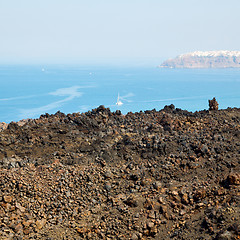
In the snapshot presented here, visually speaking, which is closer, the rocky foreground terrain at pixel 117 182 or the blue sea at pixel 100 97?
the rocky foreground terrain at pixel 117 182

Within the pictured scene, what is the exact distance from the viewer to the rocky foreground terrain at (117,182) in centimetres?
1137

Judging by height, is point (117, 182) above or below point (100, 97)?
above

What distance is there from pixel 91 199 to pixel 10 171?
3947 millimetres

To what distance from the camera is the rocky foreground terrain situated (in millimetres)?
11367

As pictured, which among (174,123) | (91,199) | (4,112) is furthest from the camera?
(4,112)

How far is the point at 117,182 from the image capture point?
13508 millimetres

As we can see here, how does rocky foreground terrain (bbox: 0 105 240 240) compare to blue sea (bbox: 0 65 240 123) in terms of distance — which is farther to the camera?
blue sea (bbox: 0 65 240 123)

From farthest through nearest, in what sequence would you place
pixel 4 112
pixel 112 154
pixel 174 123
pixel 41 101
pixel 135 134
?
pixel 41 101 < pixel 4 112 < pixel 174 123 < pixel 135 134 < pixel 112 154

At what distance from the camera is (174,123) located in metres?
19.0

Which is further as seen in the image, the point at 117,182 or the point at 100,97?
the point at 100,97

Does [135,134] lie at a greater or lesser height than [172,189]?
greater

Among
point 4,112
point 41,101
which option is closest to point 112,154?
point 4,112

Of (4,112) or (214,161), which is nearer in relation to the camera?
(214,161)

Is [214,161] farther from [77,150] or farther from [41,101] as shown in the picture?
[41,101]
